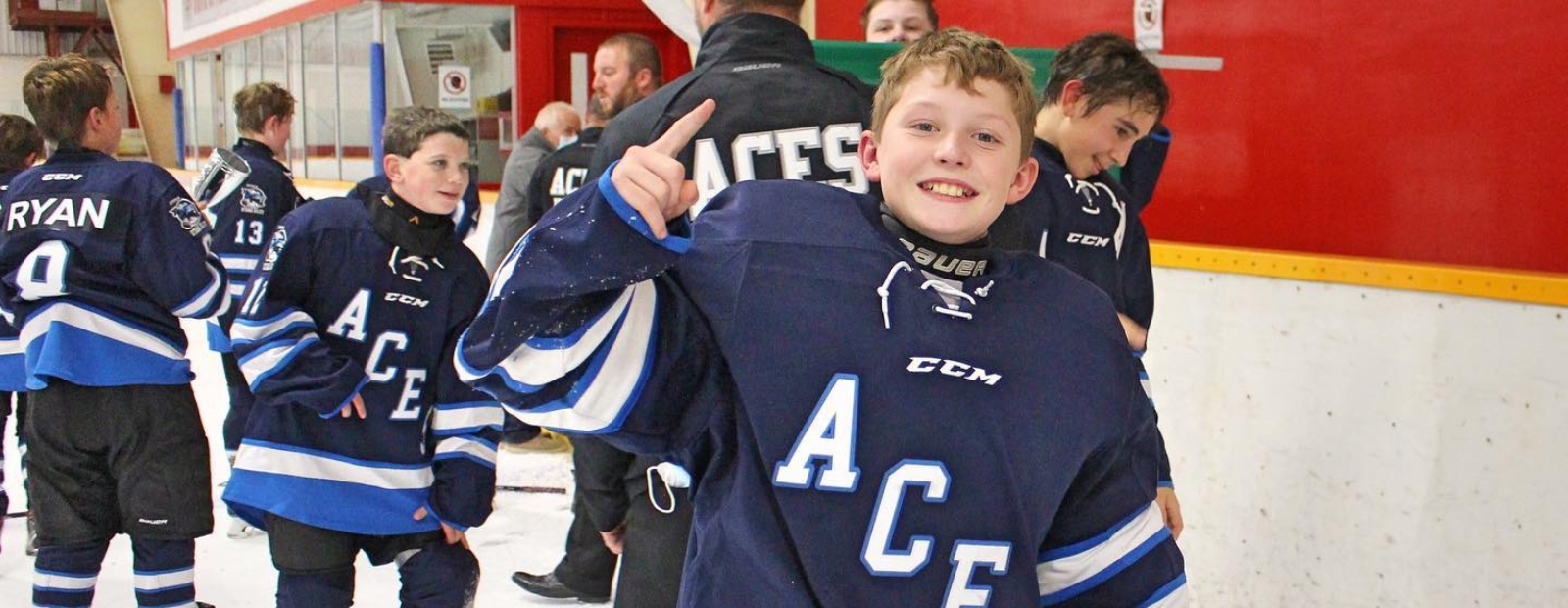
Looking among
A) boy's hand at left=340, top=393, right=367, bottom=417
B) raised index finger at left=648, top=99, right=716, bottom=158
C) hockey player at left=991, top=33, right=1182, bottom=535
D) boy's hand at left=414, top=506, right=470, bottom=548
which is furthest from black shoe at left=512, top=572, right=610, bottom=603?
raised index finger at left=648, top=99, right=716, bottom=158

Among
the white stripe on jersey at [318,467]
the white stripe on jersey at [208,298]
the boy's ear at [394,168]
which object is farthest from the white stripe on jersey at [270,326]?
the white stripe on jersey at [208,298]

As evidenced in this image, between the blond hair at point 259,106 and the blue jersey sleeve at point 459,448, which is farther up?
the blond hair at point 259,106

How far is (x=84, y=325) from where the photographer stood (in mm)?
3035

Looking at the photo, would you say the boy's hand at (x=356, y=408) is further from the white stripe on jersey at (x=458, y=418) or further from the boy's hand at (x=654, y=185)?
the boy's hand at (x=654, y=185)

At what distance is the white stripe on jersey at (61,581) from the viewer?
3.08m

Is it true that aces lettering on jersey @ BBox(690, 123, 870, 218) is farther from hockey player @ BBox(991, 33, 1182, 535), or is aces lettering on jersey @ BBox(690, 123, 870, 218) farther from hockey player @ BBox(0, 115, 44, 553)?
hockey player @ BBox(0, 115, 44, 553)

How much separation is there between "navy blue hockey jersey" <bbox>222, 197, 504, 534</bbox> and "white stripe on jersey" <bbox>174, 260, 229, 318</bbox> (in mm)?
504

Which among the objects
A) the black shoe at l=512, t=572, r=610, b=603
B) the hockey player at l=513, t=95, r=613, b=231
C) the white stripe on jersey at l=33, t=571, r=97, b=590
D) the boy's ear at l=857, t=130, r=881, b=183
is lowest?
the black shoe at l=512, t=572, r=610, b=603

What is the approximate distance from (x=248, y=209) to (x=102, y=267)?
48.2 inches

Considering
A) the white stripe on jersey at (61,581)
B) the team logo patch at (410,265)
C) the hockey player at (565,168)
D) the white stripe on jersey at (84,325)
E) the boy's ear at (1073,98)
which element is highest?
the boy's ear at (1073,98)

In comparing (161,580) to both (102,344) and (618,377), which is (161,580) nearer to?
(102,344)

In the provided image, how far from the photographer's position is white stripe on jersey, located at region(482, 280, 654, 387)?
3.75 ft

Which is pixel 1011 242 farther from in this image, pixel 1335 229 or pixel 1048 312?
pixel 1335 229

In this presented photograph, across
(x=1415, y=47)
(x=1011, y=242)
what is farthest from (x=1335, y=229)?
(x=1011, y=242)
